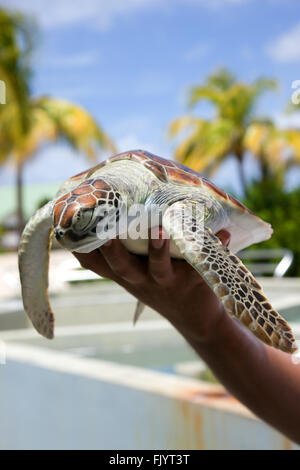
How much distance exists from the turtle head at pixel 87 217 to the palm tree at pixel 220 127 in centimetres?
1030

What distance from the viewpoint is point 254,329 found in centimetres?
70

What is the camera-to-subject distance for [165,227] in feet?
2.92

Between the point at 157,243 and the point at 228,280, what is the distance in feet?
0.51

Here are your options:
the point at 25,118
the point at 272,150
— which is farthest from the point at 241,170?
the point at 25,118

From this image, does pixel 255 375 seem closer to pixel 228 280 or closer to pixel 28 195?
pixel 228 280

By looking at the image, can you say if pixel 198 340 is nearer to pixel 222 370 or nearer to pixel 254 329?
pixel 222 370

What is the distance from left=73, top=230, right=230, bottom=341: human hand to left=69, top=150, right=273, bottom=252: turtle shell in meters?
0.22

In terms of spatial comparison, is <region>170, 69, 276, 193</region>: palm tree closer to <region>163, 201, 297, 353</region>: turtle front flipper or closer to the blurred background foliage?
the blurred background foliage

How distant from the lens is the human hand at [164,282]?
0.85 m

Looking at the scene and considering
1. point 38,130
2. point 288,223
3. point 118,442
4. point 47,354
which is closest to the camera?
point 118,442

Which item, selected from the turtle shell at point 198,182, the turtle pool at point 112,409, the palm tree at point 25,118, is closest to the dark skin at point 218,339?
the turtle shell at point 198,182

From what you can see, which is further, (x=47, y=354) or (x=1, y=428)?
(x=47, y=354)

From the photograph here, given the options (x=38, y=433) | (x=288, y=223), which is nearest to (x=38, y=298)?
(x=38, y=433)

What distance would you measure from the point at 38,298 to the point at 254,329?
573mm
